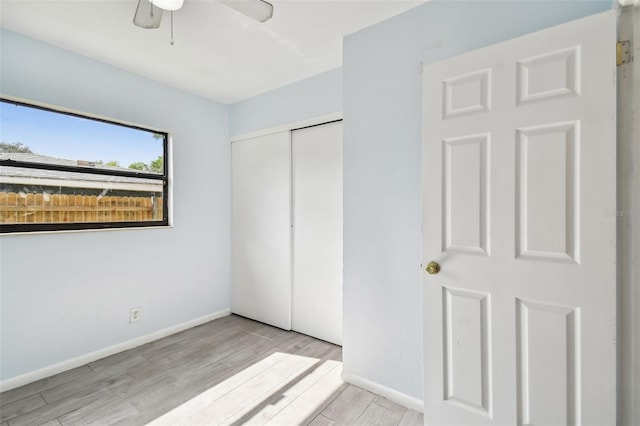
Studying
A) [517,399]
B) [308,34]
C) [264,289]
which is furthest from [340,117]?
[517,399]

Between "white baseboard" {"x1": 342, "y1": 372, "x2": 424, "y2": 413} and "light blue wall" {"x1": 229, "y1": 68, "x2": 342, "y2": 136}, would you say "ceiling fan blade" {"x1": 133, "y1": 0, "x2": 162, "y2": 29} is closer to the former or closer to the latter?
"light blue wall" {"x1": 229, "y1": 68, "x2": 342, "y2": 136}

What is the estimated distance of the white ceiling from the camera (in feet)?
5.76

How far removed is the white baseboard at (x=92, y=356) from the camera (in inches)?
78.6

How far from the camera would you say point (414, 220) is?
177cm

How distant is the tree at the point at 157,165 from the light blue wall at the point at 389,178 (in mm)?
1880

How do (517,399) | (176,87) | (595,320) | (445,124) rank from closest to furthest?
1. (595,320)
2. (517,399)
3. (445,124)
4. (176,87)

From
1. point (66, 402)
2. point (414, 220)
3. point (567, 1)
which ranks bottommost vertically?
point (66, 402)

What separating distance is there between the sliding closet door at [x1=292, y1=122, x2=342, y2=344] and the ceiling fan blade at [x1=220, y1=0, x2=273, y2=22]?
44.5 inches

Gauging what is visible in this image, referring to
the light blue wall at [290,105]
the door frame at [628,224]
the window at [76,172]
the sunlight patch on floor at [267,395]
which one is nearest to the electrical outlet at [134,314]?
the window at [76,172]

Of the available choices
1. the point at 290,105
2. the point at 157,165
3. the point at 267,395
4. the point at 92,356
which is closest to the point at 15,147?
the point at 157,165

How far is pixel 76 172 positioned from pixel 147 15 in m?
1.44

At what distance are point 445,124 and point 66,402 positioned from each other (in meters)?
2.80

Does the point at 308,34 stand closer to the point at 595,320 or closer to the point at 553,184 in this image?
the point at 553,184

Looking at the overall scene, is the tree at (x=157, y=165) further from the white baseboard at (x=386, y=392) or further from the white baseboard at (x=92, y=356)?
the white baseboard at (x=386, y=392)
